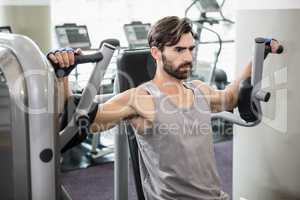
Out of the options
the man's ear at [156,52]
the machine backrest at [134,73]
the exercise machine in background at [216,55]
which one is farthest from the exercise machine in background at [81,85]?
the man's ear at [156,52]

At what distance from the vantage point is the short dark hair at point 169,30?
1.85 metres

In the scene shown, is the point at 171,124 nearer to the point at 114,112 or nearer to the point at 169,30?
the point at 114,112

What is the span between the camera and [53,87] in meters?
1.41

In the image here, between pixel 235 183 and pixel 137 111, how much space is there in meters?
1.06

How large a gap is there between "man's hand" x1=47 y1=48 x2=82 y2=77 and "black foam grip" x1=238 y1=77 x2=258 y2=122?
90 cm

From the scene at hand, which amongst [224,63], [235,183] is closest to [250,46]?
[235,183]

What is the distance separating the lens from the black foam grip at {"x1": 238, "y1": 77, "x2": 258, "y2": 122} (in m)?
2.06

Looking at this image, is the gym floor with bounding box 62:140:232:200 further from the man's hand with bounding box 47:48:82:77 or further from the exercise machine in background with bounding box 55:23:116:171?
the man's hand with bounding box 47:48:82:77

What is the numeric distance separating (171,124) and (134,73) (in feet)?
1.52

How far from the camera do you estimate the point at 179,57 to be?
1859 mm

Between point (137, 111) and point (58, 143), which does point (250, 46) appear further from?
point (58, 143)

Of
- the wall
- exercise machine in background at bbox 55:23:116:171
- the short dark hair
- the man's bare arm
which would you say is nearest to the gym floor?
exercise machine in background at bbox 55:23:116:171

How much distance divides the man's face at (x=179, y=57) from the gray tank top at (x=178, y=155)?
0.12m

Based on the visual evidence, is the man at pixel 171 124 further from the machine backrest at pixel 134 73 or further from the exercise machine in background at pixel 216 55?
the exercise machine in background at pixel 216 55
